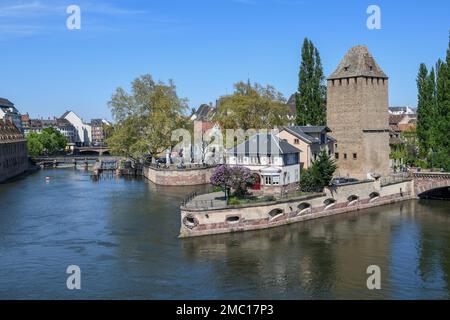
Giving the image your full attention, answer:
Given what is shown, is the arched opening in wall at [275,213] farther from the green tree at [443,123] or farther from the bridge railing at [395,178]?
the green tree at [443,123]

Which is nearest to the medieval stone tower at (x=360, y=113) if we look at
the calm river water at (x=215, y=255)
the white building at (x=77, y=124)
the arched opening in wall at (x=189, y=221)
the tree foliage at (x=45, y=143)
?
the calm river water at (x=215, y=255)

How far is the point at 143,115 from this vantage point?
84.4 metres

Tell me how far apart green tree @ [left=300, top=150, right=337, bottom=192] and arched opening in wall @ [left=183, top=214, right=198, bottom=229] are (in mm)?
13655

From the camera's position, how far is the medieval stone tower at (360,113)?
6119 centimetres

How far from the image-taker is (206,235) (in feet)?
136

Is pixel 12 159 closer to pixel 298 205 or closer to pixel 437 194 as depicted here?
pixel 298 205

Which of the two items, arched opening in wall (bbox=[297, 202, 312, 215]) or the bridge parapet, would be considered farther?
the bridge parapet

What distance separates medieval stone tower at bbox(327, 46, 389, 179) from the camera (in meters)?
61.2

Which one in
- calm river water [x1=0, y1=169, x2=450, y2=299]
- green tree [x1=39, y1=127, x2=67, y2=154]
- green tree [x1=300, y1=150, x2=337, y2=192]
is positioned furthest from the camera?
green tree [x1=39, y1=127, x2=67, y2=154]

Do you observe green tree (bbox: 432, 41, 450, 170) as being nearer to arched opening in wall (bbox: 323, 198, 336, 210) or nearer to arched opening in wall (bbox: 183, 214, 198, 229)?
arched opening in wall (bbox: 323, 198, 336, 210)

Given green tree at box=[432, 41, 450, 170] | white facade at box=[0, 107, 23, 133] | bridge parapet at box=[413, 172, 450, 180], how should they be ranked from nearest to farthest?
bridge parapet at box=[413, 172, 450, 180] < green tree at box=[432, 41, 450, 170] < white facade at box=[0, 107, 23, 133]

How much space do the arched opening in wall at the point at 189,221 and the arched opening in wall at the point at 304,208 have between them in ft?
34.5

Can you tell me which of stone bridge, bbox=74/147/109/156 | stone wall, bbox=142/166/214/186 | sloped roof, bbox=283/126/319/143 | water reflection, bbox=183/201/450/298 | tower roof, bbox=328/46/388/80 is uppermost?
tower roof, bbox=328/46/388/80

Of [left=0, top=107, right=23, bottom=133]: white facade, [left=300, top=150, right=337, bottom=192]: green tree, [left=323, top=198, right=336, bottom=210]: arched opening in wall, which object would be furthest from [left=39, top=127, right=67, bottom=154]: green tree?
[left=323, top=198, right=336, bottom=210]: arched opening in wall
